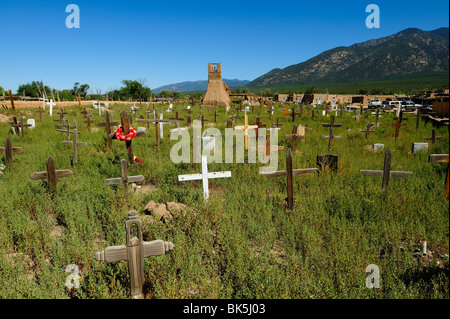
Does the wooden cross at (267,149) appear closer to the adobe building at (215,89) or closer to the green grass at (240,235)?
the green grass at (240,235)

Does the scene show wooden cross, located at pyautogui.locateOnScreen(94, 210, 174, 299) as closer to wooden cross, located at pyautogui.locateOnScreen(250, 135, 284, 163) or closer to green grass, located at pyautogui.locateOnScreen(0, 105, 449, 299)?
green grass, located at pyautogui.locateOnScreen(0, 105, 449, 299)

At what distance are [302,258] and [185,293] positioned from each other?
1.73 meters

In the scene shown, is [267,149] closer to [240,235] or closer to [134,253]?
[240,235]

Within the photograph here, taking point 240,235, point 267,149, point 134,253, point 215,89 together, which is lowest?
point 240,235

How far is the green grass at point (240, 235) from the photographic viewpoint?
3.06 metres

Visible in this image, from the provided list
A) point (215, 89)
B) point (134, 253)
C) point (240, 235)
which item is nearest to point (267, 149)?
point (240, 235)

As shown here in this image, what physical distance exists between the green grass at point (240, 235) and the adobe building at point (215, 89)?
1667 inches

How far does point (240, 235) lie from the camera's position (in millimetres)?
3984

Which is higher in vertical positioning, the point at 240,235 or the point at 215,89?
the point at 215,89

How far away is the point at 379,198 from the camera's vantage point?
550cm

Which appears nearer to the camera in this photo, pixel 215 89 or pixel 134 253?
pixel 134 253

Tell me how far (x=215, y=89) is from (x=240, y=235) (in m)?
47.1

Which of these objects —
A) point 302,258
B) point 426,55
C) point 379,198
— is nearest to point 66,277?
point 302,258

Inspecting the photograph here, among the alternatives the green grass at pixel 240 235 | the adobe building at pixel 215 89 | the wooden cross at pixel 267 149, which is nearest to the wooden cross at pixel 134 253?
the green grass at pixel 240 235
